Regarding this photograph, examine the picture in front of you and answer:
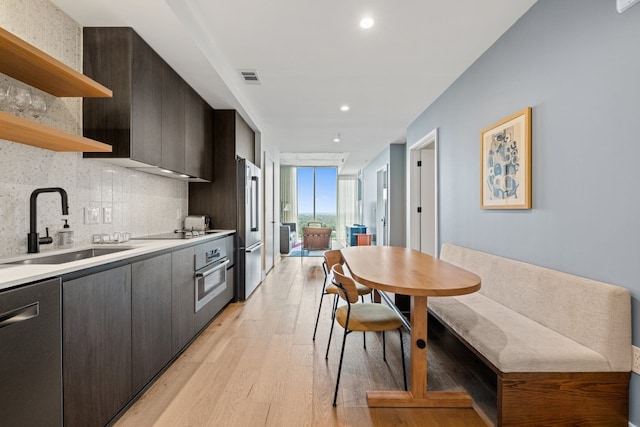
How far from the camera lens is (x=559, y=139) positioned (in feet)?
6.29

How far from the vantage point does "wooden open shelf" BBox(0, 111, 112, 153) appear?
1.27m

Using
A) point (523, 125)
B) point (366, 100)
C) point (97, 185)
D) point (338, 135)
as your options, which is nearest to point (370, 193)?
point (338, 135)

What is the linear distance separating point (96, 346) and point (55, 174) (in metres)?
1.10

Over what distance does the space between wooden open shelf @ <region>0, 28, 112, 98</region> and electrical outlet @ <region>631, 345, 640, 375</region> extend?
3065mm

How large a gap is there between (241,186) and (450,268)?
260cm

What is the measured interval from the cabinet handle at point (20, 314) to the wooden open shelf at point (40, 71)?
1.07 metres

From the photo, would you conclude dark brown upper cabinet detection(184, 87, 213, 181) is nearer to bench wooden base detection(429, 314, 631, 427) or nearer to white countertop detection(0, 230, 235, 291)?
white countertop detection(0, 230, 235, 291)

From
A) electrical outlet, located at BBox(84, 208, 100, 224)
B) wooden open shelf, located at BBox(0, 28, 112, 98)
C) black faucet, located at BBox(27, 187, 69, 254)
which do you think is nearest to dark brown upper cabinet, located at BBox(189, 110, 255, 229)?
electrical outlet, located at BBox(84, 208, 100, 224)

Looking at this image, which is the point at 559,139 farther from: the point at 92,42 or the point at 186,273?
the point at 92,42

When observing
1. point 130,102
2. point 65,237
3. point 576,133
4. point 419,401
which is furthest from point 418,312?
point 130,102

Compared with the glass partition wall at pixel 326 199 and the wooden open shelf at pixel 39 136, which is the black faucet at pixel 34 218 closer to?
the wooden open shelf at pixel 39 136

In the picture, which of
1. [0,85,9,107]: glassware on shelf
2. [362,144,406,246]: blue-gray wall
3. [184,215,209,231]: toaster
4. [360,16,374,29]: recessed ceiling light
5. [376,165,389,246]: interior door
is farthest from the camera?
[376,165,389,246]: interior door

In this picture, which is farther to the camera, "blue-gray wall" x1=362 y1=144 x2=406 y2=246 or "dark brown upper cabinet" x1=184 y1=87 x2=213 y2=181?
"blue-gray wall" x1=362 y1=144 x2=406 y2=246

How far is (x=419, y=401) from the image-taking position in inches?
71.7
